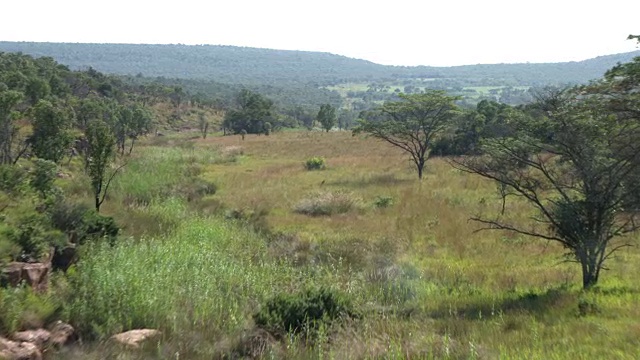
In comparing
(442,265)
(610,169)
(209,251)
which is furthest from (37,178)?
(610,169)

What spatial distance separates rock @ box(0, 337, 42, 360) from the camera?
6257mm

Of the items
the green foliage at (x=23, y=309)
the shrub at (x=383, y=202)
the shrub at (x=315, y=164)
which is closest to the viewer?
the green foliage at (x=23, y=309)

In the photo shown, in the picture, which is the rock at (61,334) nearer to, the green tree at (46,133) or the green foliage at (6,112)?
the green foliage at (6,112)

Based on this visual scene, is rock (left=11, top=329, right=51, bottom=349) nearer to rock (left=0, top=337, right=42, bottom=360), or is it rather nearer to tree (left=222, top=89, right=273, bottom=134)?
rock (left=0, top=337, right=42, bottom=360)

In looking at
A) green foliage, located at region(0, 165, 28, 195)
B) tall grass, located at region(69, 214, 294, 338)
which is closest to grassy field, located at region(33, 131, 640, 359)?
tall grass, located at region(69, 214, 294, 338)

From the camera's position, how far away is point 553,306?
8570 millimetres

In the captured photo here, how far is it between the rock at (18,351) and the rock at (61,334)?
1.25ft

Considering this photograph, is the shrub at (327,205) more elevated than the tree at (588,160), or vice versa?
the tree at (588,160)

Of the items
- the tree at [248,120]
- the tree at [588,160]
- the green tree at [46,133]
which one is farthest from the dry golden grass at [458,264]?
the tree at [248,120]

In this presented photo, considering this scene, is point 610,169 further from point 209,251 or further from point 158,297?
point 209,251

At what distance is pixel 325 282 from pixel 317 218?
8339 millimetres

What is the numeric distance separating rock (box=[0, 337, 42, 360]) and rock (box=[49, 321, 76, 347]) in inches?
15.0

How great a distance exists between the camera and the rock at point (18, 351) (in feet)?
20.5

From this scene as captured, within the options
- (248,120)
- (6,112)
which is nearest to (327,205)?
(6,112)
